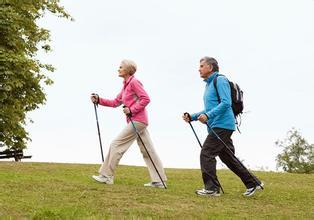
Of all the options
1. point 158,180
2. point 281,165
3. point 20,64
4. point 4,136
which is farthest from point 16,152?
point 281,165

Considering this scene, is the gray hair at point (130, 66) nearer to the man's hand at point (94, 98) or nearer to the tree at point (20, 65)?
the man's hand at point (94, 98)

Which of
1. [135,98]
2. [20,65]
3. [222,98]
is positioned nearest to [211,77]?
[222,98]

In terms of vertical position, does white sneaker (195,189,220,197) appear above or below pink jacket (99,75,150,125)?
below

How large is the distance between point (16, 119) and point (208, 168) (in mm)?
19564

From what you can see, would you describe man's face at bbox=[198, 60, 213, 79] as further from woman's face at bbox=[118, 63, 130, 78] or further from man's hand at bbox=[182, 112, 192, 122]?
woman's face at bbox=[118, 63, 130, 78]

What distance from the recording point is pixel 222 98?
10.3m

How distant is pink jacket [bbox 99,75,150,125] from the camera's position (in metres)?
11.3

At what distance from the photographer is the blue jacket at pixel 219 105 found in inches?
404

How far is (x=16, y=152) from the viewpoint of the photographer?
33.0 m

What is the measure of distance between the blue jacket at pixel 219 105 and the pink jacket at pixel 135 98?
3.72ft

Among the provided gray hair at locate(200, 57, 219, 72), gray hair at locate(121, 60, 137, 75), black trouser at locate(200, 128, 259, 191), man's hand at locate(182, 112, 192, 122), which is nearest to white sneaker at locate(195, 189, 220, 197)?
black trouser at locate(200, 128, 259, 191)

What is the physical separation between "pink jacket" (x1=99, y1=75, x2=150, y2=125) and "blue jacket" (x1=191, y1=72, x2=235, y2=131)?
1134mm

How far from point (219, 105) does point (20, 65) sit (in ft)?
58.8

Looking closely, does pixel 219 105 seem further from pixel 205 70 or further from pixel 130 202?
pixel 130 202
